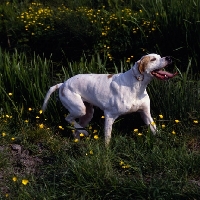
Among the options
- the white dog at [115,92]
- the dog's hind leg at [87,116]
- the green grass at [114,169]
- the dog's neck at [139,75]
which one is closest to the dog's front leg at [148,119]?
the white dog at [115,92]

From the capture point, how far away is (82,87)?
5.04 metres

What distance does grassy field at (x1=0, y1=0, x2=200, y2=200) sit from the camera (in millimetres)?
4148

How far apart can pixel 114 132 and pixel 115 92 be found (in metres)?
0.49

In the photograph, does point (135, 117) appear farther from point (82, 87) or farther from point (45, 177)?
point (45, 177)

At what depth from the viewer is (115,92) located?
4.89 metres

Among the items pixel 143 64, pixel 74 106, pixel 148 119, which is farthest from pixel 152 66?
pixel 74 106

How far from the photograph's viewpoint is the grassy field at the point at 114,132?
415 centimetres

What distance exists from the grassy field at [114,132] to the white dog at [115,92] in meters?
0.18

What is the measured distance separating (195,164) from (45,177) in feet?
3.89

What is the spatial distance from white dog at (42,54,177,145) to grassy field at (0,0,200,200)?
0.18m

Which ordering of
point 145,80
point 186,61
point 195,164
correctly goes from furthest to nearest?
point 186,61 < point 145,80 < point 195,164

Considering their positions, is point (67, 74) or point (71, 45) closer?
point (67, 74)

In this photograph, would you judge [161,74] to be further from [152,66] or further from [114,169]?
[114,169]

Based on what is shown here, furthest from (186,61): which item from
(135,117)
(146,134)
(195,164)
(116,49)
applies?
(195,164)
